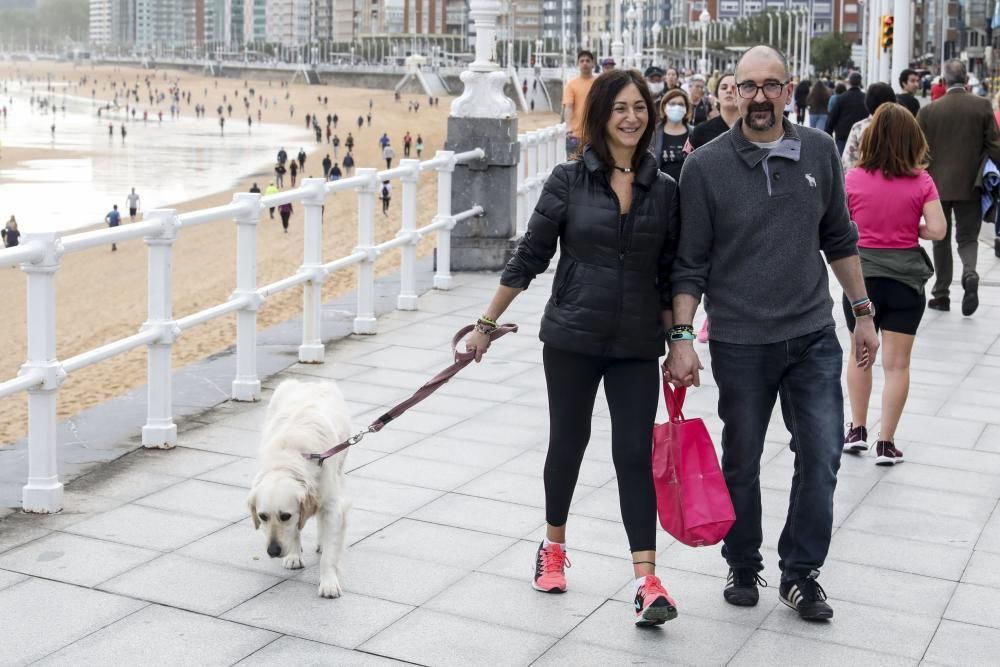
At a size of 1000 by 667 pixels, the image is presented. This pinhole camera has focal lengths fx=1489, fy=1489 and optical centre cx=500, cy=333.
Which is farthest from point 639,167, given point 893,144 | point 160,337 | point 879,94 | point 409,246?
point 409,246

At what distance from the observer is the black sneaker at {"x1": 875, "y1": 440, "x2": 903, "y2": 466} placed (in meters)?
6.87

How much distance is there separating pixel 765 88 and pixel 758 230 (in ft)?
1.44

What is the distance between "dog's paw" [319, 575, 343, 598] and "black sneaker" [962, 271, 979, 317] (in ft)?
23.5

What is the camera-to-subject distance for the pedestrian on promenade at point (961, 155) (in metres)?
11.0

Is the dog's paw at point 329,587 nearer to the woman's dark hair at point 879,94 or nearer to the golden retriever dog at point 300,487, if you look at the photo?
the golden retriever dog at point 300,487

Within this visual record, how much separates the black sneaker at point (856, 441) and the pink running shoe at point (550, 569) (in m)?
2.44

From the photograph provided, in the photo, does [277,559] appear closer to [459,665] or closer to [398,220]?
[459,665]

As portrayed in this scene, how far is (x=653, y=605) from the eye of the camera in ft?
15.1

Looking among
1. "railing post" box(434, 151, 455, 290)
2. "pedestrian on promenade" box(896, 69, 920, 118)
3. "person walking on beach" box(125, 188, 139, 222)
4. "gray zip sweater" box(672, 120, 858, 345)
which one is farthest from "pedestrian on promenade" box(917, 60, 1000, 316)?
"person walking on beach" box(125, 188, 139, 222)

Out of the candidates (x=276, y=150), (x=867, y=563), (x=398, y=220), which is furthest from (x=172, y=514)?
(x=276, y=150)

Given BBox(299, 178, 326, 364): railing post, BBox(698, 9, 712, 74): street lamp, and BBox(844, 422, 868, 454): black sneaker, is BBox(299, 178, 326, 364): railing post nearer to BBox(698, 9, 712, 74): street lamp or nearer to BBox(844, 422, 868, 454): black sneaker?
BBox(844, 422, 868, 454): black sneaker

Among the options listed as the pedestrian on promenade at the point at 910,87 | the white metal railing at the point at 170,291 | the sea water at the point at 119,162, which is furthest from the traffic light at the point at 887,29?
the white metal railing at the point at 170,291

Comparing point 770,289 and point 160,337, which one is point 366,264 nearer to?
point 160,337

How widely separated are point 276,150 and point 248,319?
70.9 m
